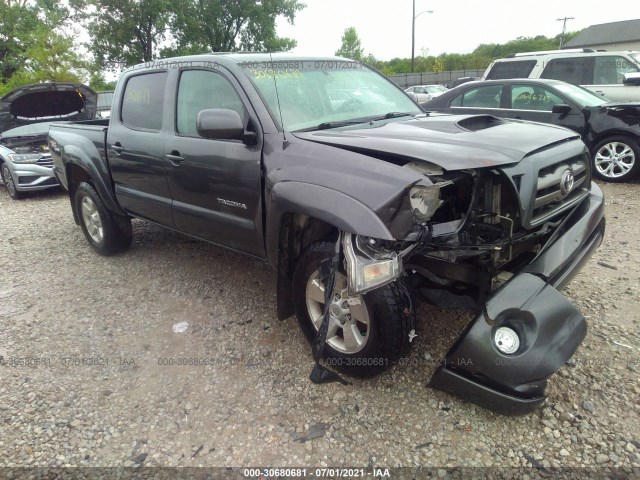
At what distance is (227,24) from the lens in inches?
1201

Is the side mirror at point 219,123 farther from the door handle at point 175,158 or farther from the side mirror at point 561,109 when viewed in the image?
the side mirror at point 561,109

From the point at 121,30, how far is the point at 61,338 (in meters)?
26.9

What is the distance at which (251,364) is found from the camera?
2.88 metres

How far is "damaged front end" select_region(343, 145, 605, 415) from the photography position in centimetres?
208

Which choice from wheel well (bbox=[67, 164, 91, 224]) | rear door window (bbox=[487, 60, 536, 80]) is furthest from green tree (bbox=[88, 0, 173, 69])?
wheel well (bbox=[67, 164, 91, 224])

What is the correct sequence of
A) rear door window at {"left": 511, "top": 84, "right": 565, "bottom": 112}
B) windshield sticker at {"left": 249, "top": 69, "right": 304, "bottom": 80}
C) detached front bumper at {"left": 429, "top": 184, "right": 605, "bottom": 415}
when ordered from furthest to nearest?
rear door window at {"left": 511, "top": 84, "right": 565, "bottom": 112} < windshield sticker at {"left": 249, "top": 69, "right": 304, "bottom": 80} < detached front bumper at {"left": 429, "top": 184, "right": 605, "bottom": 415}

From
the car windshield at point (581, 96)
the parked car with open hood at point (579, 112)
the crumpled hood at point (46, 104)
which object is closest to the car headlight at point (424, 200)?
the parked car with open hood at point (579, 112)

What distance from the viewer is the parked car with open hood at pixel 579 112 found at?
6.16 meters

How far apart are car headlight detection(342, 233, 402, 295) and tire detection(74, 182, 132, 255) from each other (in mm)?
3357

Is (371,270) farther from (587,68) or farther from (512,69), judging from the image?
(587,68)

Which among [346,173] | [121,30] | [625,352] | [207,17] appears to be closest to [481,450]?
[625,352]

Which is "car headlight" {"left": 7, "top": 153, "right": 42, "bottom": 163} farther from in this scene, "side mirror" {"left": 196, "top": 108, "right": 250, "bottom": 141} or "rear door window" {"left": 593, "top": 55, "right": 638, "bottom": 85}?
"rear door window" {"left": 593, "top": 55, "right": 638, "bottom": 85}

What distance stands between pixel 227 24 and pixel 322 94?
3108 cm

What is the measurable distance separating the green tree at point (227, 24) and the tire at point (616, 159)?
2404cm
